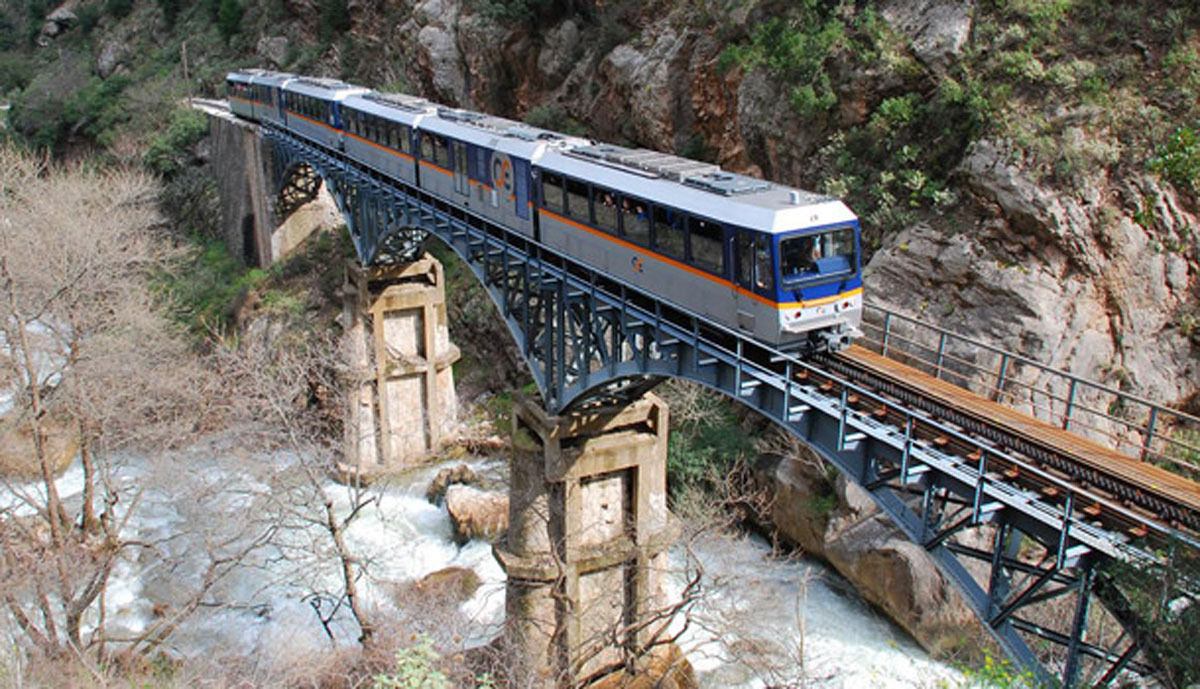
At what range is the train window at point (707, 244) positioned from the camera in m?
13.1

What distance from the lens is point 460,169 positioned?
2064 centimetres

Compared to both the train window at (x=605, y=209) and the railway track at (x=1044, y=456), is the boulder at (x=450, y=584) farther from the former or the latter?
the railway track at (x=1044, y=456)

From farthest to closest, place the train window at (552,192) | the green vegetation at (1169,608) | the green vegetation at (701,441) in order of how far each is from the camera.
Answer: the green vegetation at (701,441) < the train window at (552,192) < the green vegetation at (1169,608)

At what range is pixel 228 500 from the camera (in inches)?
997

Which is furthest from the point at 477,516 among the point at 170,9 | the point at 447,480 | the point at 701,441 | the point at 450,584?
the point at 170,9

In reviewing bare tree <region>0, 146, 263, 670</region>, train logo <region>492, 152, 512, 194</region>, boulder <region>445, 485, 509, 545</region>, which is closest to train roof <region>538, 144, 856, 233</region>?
train logo <region>492, 152, 512, 194</region>

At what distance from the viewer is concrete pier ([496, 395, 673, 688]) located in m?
17.4

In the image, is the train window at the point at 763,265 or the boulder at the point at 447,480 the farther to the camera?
the boulder at the point at 447,480

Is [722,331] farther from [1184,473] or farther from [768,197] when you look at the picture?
[1184,473]

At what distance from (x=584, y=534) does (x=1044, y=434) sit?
8.87 m

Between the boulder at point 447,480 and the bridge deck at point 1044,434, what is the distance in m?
15.3

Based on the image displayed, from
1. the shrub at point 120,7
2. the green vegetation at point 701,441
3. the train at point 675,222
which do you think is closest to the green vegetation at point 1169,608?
the train at point 675,222

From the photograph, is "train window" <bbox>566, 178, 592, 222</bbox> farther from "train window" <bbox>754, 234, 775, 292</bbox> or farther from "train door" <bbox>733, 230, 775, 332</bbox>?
"train window" <bbox>754, 234, 775, 292</bbox>

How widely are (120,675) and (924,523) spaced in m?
13.3
